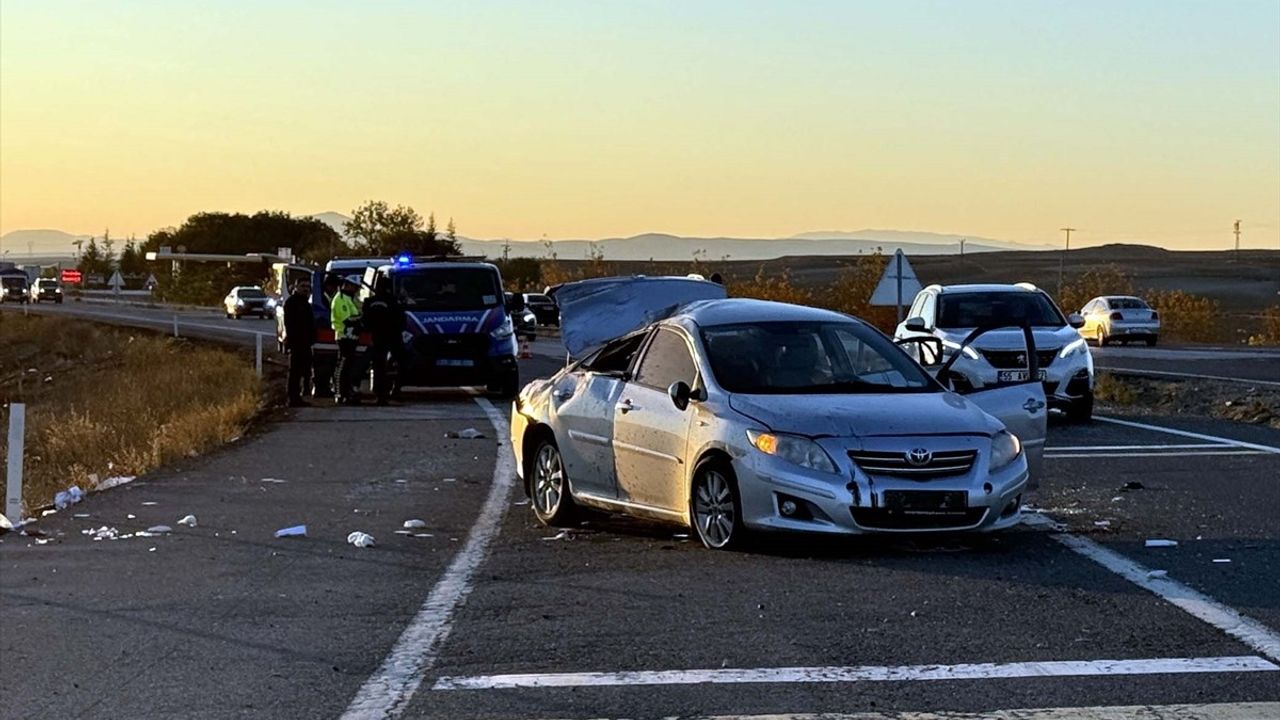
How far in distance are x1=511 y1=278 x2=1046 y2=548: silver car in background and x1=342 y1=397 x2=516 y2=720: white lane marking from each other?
0.79 meters

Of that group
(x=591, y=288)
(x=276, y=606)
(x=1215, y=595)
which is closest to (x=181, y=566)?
(x=276, y=606)

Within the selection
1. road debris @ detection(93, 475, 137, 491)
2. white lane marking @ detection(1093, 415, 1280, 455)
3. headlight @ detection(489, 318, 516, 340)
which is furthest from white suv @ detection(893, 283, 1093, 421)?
road debris @ detection(93, 475, 137, 491)

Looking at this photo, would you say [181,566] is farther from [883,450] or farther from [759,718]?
[759,718]

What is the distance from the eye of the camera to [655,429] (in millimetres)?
11617

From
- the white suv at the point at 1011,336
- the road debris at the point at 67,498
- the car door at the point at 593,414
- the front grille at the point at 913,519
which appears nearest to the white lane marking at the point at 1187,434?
the white suv at the point at 1011,336

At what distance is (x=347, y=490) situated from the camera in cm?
1527

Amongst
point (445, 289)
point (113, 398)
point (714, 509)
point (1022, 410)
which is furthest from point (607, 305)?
point (113, 398)

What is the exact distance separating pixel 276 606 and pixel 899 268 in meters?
22.5

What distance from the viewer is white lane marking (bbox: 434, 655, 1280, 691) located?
297 inches

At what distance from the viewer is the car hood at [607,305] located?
20109 mm

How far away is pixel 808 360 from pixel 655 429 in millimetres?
1064

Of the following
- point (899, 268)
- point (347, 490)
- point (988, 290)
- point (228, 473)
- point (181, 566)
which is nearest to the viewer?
point (181, 566)

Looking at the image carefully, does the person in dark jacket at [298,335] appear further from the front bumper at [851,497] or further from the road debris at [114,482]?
the front bumper at [851,497]

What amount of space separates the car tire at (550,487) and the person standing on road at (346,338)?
1334cm
